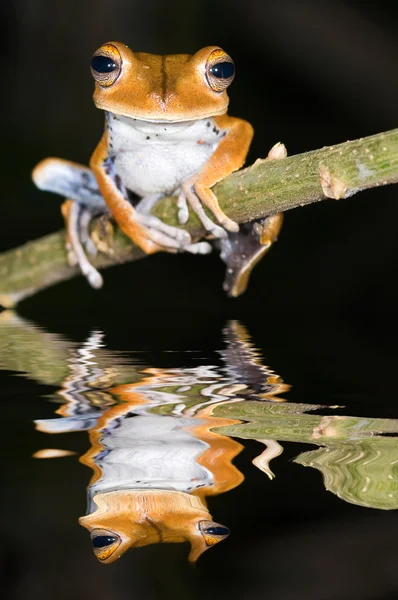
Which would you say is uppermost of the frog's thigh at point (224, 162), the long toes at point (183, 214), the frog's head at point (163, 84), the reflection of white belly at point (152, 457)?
the frog's head at point (163, 84)

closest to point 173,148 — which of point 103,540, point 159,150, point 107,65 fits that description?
point 159,150

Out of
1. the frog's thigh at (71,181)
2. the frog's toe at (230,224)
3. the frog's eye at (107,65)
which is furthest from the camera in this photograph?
the frog's thigh at (71,181)

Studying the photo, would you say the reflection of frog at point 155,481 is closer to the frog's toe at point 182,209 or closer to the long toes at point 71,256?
the frog's toe at point 182,209

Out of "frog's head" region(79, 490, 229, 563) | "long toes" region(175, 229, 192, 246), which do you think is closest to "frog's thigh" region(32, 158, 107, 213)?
"long toes" region(175, 229, 192, 246)

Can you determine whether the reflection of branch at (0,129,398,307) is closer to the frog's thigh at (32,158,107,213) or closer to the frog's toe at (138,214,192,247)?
the frog's toe at (138,214,192,247)

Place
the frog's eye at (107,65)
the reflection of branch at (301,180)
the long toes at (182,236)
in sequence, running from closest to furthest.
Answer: the reflection of branch at (301,180), the frog's eye at (107,65), the long toes at (182,236)

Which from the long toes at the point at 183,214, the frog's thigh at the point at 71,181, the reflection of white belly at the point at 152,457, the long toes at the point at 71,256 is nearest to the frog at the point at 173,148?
the long toes at the point at 183,214
